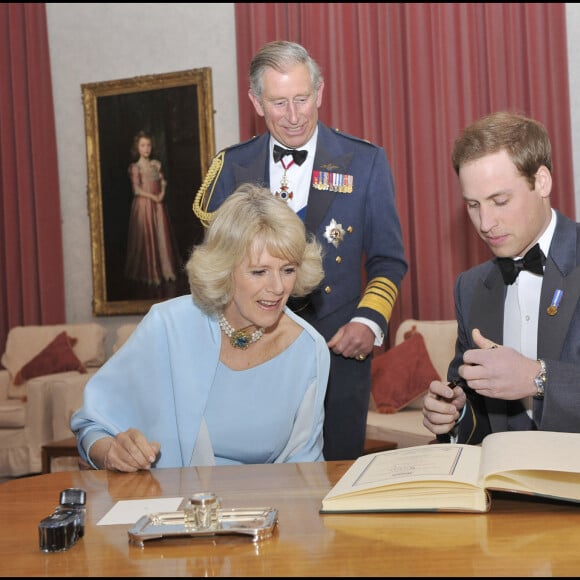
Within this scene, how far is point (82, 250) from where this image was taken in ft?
25.0

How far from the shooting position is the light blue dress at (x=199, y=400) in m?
2.31

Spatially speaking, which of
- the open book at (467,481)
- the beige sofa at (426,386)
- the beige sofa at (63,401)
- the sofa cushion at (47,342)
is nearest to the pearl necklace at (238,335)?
the open book at (467,481)

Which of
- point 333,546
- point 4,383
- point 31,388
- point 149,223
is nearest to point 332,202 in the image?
point 333,546

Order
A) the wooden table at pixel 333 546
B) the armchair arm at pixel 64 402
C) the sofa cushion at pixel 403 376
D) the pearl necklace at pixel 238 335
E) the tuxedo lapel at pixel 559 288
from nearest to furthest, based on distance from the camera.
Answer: the wooden table at pixel 333 546 → the tuxedo lapel at pixel 559 288 → the pearl necklace at pixel 238 335 → the sofa cushion at pixel 403 376 → the armchair arm at pixel 64 402

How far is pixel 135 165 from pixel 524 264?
Answer: 5280 millimetres

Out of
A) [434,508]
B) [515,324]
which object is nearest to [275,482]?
[434,508]

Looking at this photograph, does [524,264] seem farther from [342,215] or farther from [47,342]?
[47,342]

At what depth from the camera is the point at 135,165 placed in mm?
7242

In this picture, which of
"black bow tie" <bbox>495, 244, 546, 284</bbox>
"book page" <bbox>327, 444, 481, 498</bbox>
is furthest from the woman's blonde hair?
"book page" <bbox>327, 444, 481, 498</bbox>

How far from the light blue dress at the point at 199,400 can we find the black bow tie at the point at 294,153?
72cm

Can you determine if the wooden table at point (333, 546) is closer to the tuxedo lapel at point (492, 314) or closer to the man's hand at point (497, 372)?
the man's hand at point (497, 372)

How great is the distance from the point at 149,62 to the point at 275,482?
19.5ft

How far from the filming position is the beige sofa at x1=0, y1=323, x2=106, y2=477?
6.36 metres

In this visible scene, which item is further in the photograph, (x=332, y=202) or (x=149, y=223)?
(x=149, y=223)
